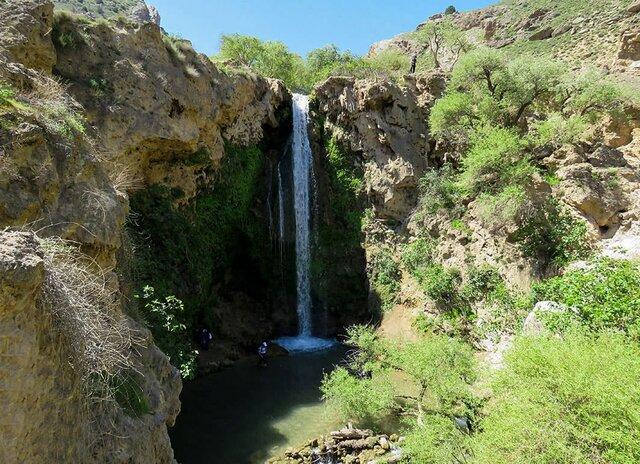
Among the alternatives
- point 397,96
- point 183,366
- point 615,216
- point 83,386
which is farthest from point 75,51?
point 615,216

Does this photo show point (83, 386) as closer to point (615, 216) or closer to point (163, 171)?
point (163, 171)

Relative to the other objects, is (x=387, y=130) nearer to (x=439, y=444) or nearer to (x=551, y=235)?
(x=551, y=235)

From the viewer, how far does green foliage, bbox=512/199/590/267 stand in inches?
599

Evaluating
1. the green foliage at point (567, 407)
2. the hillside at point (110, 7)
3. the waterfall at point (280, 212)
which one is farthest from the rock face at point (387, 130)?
the hillside at point (110, 7)

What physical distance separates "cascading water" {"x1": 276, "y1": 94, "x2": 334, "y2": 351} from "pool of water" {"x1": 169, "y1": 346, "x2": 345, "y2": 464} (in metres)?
3.67

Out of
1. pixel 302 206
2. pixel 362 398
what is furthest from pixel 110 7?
pixel 362 398

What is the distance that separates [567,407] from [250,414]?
10.4m

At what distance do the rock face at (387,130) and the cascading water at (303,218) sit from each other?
68.2 inches

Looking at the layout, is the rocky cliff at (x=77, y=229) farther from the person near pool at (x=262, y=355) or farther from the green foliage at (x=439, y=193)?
the green foliage at (x=439, y=193)

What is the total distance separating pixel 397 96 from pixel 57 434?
73.2 feet

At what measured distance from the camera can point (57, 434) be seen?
15.7 feet

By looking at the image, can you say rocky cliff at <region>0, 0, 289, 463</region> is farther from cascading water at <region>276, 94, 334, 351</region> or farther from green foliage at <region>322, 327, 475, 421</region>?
cascading water at <region>276, 94, 334, 351</region>

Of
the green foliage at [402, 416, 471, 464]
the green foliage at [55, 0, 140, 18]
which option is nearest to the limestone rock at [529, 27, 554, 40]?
the green foliage at [402, 416, 471, 464]

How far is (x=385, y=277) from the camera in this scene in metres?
21.0
